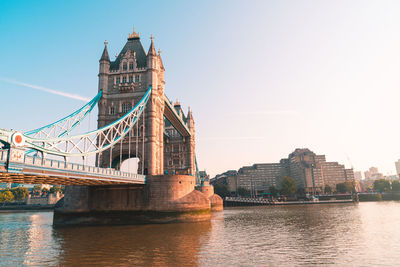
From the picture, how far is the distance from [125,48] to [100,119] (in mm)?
13755

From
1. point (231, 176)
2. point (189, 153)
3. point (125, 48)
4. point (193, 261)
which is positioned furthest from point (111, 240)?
point (231, 176)

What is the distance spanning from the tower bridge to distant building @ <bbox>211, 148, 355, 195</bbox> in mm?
122030

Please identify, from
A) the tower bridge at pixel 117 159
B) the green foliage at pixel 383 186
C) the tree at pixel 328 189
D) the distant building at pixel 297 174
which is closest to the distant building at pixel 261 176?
the distant building at pixel 297 174

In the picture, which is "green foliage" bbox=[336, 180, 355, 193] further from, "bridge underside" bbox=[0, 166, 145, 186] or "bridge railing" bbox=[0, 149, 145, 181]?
"bridge underside" bbox=[0, 166, 145, 186]

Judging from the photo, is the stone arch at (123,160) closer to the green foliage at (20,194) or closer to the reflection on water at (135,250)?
the reflection on water at (135,250)

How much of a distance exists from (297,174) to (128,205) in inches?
5597

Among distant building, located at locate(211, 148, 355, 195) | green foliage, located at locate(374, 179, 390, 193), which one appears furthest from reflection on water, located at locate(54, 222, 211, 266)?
green foliage, located at locate(374, 179, 390, 193)

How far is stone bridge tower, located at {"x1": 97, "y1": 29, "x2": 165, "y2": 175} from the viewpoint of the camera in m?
38.2

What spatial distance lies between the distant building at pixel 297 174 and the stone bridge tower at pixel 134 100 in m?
122

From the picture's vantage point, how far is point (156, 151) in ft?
129

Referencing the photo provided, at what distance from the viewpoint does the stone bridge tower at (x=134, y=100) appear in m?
38.2

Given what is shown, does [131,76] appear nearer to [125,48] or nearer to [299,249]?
[125,48]

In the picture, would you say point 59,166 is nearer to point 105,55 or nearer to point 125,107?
point 125,107

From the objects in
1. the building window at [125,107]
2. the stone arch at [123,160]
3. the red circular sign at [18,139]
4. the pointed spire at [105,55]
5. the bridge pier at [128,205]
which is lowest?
the bridge pier at [128,205]
